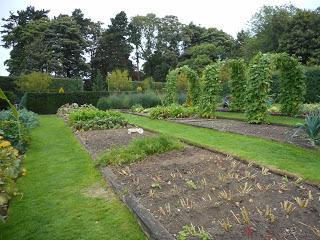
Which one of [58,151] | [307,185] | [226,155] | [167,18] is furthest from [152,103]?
[167,18]

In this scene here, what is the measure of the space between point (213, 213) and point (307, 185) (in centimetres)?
148

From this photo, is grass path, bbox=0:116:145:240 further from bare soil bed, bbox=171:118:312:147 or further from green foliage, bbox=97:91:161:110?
green foliage, bbox=97:91:161:110

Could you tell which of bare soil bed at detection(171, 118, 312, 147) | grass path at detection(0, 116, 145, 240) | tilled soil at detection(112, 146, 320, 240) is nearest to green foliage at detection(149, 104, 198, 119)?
bare soil bed at detection(171, 118, 312, 147)

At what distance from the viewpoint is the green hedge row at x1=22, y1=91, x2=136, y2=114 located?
23.5m

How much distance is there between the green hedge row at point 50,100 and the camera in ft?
77.2

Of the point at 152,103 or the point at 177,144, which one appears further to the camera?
the point at 152,103

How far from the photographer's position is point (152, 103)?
21125 mm

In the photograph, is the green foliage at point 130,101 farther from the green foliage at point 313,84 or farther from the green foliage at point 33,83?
the green foliage at point 33,83

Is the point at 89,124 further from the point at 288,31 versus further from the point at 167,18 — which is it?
the point at 167,18

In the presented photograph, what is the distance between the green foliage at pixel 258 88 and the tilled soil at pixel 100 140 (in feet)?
11.9

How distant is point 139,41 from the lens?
52250 millimetres

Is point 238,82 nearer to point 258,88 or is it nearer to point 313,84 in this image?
point 258,88

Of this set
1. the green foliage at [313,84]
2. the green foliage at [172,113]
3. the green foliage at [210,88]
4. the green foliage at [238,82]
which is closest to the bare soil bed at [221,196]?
the green foliage at [210,88]

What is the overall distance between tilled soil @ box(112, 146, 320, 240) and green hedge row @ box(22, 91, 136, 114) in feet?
63.2
